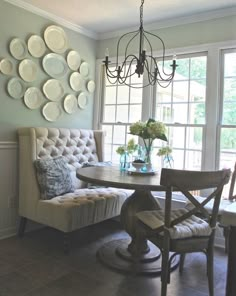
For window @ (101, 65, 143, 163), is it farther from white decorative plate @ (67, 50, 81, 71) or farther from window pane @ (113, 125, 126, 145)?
white decorative plate @ (67, 50, 81, 71)

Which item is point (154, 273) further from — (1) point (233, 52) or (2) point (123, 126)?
(1) point (233, 52)

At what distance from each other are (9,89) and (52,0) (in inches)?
42.0

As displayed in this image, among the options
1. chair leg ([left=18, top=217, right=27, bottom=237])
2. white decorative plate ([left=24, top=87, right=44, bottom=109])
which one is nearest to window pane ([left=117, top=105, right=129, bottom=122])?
white decorative plate ([left=24, top=87, right=44, bottom=109])

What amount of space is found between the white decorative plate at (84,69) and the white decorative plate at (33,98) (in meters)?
0.78

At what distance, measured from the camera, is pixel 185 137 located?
3.65 meters

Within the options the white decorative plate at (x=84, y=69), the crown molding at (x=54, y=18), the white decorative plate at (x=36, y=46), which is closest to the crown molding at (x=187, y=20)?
the crown molding at (x=54, y=18)

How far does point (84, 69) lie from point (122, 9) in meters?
1.04

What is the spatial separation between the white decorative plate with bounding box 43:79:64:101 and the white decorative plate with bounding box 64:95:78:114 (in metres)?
0.11

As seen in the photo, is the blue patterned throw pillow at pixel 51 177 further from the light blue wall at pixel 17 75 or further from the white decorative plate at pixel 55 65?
the white decorative plate at pixel 55 65

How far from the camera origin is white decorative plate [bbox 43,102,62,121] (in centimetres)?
364

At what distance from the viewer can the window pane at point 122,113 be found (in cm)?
418

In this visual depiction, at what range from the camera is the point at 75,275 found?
2.47 metres

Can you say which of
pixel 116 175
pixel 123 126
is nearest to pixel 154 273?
pixel 116 175

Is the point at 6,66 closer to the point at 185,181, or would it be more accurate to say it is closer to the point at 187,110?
the point at 187,110
